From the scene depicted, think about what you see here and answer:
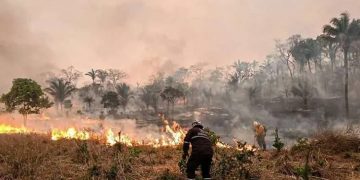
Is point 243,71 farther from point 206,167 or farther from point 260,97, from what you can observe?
point 206,167

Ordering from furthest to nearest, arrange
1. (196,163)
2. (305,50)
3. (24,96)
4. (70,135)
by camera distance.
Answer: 1. (305,50)
2. (24,96)
3. (70,135)
4. (196,163)

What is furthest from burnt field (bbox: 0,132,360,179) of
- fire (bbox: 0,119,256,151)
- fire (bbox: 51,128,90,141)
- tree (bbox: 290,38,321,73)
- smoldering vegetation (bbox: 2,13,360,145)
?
tree (bbox: 290,38,321,73)

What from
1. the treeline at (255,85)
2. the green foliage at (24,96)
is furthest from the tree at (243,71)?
the green foliage at (24,96)

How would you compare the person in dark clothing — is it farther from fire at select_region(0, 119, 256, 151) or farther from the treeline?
the treeline

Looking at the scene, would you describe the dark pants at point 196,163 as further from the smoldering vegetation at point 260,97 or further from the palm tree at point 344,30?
the palm tree at point 344,30

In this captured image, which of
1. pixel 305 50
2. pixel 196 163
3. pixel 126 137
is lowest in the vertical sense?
pixel 126 137

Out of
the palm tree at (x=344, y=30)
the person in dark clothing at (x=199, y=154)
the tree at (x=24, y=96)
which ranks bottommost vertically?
the person in dark clothing at (x=199, y=154)

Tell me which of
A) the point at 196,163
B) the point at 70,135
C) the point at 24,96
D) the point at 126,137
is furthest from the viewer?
the point at 24,96

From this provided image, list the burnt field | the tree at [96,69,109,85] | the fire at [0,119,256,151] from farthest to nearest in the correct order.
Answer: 1. the tree at [96,69,109,85]
2. the fire at [0,119,256,151]
3. the burnt field

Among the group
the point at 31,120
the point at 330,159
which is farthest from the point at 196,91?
the point at 330,159

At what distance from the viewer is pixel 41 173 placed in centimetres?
977

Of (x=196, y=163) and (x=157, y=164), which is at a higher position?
(x=196, y=163)

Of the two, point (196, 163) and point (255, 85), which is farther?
point (255, 85)

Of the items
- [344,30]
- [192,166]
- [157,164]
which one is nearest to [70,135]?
[157,164]
